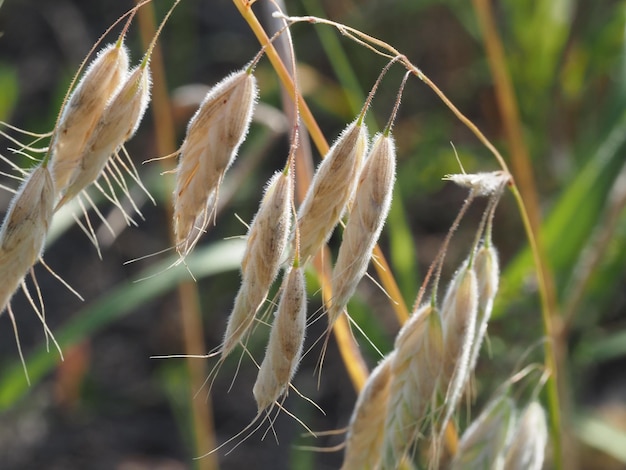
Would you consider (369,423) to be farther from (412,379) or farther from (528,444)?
(528,444)

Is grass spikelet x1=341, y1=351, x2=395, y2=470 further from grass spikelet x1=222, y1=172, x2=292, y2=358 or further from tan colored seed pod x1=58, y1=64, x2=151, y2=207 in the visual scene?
tan colored seed pod x1=58, y1=64, x2=151, y2=207

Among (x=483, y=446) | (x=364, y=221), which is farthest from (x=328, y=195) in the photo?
(x=483, y=446)

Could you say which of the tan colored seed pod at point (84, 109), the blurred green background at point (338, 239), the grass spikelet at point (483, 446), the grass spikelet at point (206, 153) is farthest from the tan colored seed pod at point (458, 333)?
the blurred green background at point (338, 239)

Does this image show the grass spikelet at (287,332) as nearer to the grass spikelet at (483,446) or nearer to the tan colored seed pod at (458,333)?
the tan colored seed pod at (458,333)

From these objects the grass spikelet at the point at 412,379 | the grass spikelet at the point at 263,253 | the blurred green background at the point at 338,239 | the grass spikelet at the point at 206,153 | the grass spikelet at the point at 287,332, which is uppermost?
the grass spikelet at the point at 206,153

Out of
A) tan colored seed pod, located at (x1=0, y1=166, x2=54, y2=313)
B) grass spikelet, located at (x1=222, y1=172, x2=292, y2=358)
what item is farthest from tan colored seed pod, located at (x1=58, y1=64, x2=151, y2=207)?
grass spikelet, located at (x1=222, y1=172, x2=292, y2=358)
